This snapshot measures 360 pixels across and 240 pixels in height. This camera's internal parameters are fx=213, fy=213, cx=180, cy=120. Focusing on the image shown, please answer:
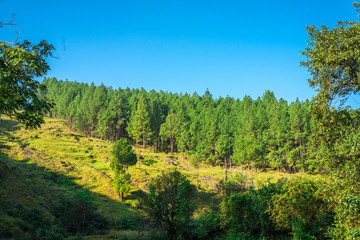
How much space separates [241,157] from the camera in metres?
55.5

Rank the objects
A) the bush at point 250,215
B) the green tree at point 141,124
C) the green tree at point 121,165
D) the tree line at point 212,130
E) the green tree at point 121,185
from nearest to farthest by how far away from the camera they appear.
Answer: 1. the bush at point 250,215
2. the green tree at point 121,185
3. the green tree at point 121,165
4. the tree line at point 212,130
5. the green tree at point 141,124

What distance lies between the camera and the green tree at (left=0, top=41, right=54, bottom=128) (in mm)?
10395

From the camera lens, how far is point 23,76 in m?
11.4

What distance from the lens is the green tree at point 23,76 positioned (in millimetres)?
10395

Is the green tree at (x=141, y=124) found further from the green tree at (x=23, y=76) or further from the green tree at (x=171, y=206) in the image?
the green tree at (x=23, y=76)

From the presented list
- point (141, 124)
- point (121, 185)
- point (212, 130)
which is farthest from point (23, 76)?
point (212, 130)

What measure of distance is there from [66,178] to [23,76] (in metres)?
34.1

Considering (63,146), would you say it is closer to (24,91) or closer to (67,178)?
(67,178)

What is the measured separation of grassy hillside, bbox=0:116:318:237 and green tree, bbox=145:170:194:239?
3.34 metres

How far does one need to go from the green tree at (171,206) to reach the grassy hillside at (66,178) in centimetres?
334

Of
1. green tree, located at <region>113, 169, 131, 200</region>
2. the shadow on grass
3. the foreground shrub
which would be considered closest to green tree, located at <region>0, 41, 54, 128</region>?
the shadow on grass

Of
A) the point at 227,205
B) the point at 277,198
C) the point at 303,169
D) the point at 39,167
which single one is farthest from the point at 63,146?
the point at 303,169

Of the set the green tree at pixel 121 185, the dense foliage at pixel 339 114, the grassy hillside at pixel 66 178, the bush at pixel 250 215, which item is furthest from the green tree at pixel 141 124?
the dense foliage at pixel 339 114

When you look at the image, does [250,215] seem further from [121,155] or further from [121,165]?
[121,155]
